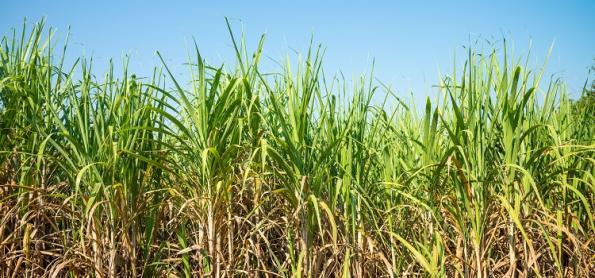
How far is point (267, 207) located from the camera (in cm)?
296

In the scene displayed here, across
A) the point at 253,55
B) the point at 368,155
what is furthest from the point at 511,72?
the point at 253,55

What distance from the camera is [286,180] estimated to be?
254 cm

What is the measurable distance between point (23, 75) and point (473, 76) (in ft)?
7.42

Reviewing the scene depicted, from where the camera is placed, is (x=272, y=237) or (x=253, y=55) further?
(x=272, y=237)

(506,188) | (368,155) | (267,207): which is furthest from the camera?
(267,207)

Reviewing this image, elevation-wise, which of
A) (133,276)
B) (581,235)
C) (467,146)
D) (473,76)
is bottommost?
(133,276)

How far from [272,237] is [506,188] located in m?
1.25

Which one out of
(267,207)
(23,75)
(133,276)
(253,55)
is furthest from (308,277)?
(23,75)

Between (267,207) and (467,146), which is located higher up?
(467,146)

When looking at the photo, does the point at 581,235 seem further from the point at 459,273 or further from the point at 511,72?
the point at 511,72

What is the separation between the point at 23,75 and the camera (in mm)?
3041

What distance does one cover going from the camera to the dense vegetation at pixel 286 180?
95.5 inches

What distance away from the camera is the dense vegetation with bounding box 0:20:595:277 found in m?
2.43

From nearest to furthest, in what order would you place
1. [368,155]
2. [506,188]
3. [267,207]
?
1. [506,188]
2. [368,155]
3. [267,207]
